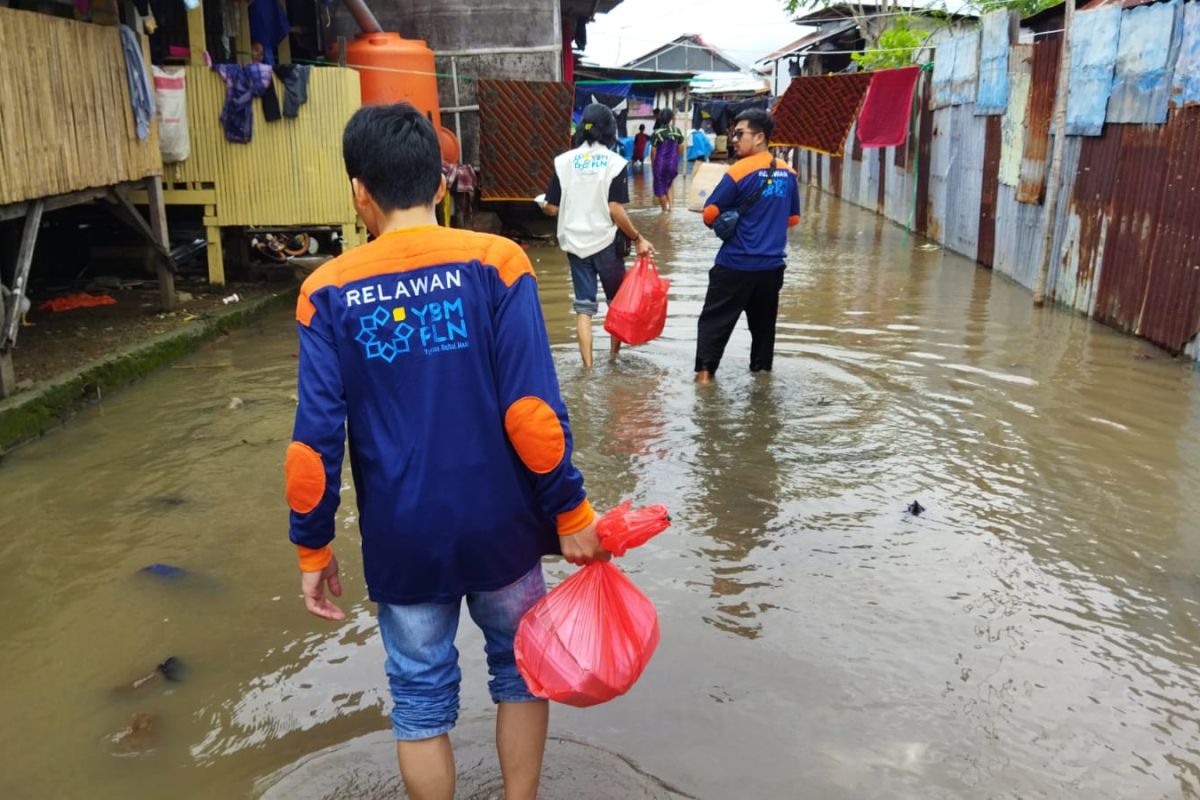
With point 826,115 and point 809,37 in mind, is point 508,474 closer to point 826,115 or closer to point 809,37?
point 826,115

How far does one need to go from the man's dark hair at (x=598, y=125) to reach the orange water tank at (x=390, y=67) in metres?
4.99

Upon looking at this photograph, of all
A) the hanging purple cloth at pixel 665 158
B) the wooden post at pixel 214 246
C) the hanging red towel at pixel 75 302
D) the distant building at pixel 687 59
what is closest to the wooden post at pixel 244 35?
the wooden post at pixel 214 246

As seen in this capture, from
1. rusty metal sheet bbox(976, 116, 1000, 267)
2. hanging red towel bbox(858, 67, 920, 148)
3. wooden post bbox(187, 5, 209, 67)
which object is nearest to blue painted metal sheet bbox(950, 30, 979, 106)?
rusty metal sheet bbox(976, 116, 1000, 267)

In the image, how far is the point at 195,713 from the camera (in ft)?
10.3

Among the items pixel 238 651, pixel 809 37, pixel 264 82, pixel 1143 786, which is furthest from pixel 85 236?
pixel 809 37

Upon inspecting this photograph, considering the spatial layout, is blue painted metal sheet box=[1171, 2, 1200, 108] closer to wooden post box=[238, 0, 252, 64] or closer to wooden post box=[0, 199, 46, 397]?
wooden post box=[0, 199, 46, 397]

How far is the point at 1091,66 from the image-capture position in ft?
27.8

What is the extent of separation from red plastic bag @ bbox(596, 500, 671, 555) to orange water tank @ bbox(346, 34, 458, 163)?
32.4ft

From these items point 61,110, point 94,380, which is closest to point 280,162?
point 61,110

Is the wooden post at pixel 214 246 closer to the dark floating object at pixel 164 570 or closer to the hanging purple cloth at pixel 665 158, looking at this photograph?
the dark floating object at pixel 164 570

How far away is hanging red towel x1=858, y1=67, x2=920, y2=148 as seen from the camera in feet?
49.2

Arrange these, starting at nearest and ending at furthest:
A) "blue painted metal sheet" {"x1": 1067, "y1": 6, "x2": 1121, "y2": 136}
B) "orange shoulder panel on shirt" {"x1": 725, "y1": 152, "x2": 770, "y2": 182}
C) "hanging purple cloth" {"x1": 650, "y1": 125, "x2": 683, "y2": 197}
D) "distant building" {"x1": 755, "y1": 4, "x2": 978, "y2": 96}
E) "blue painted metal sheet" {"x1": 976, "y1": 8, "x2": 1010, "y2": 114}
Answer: "orange shoulder panel on shirt" {"x1": 725, "y1": 152, "x2": 770, "y2": 182} < "blue painted metal sheet" {"x1": 1067, "y1": 6, "x2": 1121, "y2": 136} < "blue painted metal sheet" {"x1": 976, "y1": 8, "x2": 1010, "y2": 114} < "hanging purple cloth" {"x1": 650, "y1": 125, "x2": 683, "y2": 197} < "distant building" {"x1": 755, "y1": 4, "x2": 978, "y2": 96}

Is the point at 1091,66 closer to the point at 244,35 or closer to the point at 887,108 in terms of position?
the point at 887,108

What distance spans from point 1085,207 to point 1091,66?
3.83 ft
